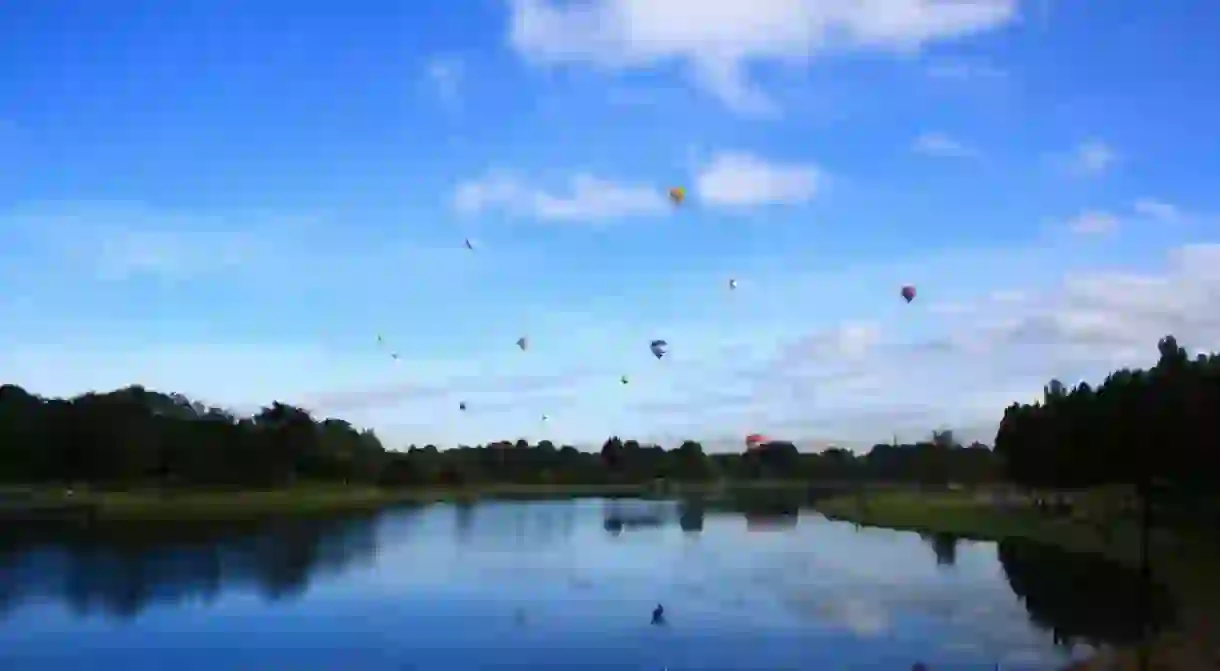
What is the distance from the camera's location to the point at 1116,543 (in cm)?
4703

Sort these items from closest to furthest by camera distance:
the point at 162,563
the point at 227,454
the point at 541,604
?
the point at 541,604, the point at 162,563, the point at 227,454

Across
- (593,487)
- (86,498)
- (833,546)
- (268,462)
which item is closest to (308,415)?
(268,462)

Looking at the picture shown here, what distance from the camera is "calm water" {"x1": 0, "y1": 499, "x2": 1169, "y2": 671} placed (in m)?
24.3

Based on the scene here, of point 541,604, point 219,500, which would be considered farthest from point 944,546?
point 219,500

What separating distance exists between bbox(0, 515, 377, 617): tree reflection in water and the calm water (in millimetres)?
132

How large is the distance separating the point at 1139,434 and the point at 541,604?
2396 cm

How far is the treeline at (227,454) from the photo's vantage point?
9484cm

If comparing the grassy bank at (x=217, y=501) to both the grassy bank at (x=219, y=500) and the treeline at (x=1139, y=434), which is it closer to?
the grassy bank at (x=219, y=500)

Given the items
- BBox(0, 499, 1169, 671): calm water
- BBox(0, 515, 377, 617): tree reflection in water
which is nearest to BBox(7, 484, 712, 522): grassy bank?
BBox(0, 515, 377, 617): tree reflection in water

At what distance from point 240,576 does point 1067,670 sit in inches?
1054

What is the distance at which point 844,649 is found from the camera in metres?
25.2

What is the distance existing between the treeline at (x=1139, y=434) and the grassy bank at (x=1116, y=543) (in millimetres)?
2373

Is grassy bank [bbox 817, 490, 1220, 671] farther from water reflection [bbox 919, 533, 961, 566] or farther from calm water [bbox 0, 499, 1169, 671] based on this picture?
calm water [bbox 0, 499, 1169, 671]

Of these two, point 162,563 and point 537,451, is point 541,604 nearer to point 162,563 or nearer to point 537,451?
point 162,563
